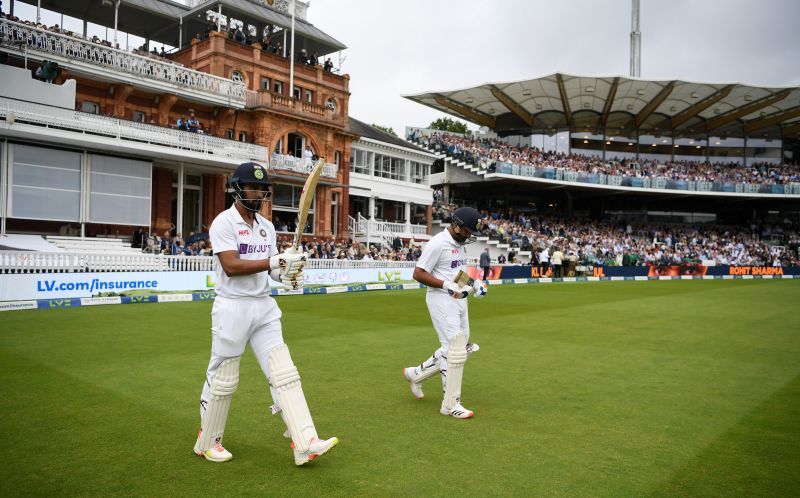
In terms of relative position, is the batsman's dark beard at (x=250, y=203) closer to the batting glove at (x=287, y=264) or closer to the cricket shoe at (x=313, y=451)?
the batting glove at (x=287, y=264)

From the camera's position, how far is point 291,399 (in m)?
4.61

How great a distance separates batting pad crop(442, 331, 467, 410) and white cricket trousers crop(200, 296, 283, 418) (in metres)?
2.11

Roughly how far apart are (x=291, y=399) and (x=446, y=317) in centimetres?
227

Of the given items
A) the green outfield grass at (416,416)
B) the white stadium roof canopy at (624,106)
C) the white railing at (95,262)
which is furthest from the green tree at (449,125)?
the green outfield grass at (416,416)

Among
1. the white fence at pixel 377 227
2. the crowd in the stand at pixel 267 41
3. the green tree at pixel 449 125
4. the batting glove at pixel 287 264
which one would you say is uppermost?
the green tree at pixel 449 125

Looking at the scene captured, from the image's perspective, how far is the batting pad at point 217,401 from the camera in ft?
15.4

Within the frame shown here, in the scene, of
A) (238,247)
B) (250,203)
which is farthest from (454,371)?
(250,203)

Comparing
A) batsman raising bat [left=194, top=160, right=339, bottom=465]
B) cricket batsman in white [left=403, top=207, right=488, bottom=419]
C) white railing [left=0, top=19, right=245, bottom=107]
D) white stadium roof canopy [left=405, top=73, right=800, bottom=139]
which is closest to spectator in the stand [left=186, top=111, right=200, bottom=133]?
white railing [left=0, top=19, right=245, bottom=107]

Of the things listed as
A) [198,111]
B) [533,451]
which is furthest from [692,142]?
[533,451]

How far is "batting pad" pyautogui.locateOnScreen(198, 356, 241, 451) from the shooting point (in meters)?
4.70

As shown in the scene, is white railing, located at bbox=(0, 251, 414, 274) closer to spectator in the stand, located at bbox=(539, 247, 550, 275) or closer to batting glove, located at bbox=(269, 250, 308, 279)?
batting glove, located at bbox=(269, 250, 308, 279)

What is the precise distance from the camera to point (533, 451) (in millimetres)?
5043

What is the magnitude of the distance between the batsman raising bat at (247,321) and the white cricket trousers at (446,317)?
2.08 metres

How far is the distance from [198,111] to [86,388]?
1011 inches
